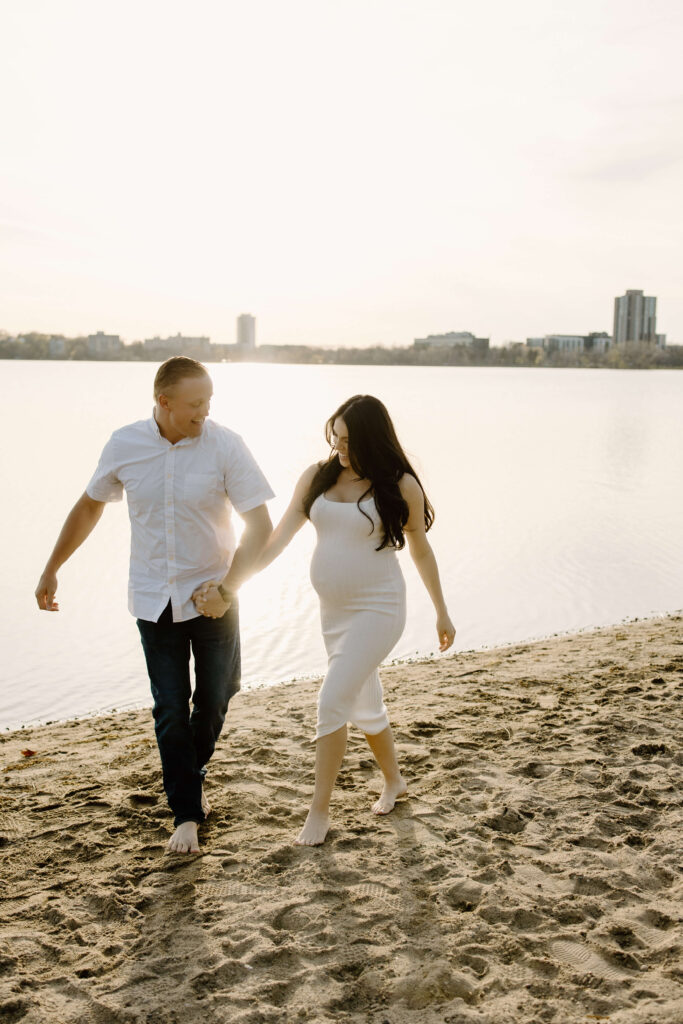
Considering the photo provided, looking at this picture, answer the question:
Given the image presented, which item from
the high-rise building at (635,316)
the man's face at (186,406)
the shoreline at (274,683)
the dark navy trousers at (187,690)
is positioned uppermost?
the high-rise building at (635,316)

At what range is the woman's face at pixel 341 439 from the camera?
384 cm

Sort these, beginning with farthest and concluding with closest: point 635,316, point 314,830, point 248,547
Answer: point 635,316
point 314,830
point 248,547

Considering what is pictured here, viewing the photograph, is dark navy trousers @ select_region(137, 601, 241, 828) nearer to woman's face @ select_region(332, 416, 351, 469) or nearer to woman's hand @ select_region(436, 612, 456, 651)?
woman's face @ select_region(332, 416, 351, 469)

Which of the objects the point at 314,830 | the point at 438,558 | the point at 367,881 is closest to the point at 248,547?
the point at 314,830

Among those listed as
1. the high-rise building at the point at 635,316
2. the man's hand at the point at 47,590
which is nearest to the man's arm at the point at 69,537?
the man's hand at the point at 47,590

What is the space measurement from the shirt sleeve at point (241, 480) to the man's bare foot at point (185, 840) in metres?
1.38

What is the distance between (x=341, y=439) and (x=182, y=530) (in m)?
0.75

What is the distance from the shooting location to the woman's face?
12.6 feet

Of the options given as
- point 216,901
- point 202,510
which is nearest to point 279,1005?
point 216,901

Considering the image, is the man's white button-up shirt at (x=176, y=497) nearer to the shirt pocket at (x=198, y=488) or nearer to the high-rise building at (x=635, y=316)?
the shirt pocket at (x=198, y=488)

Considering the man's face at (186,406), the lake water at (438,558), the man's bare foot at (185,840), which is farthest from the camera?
the lake water at (438,558)

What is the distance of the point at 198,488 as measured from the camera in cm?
371

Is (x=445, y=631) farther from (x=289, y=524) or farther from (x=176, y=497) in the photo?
(x=176, y=497)

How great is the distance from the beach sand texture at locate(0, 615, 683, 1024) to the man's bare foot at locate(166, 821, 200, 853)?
5 cm
